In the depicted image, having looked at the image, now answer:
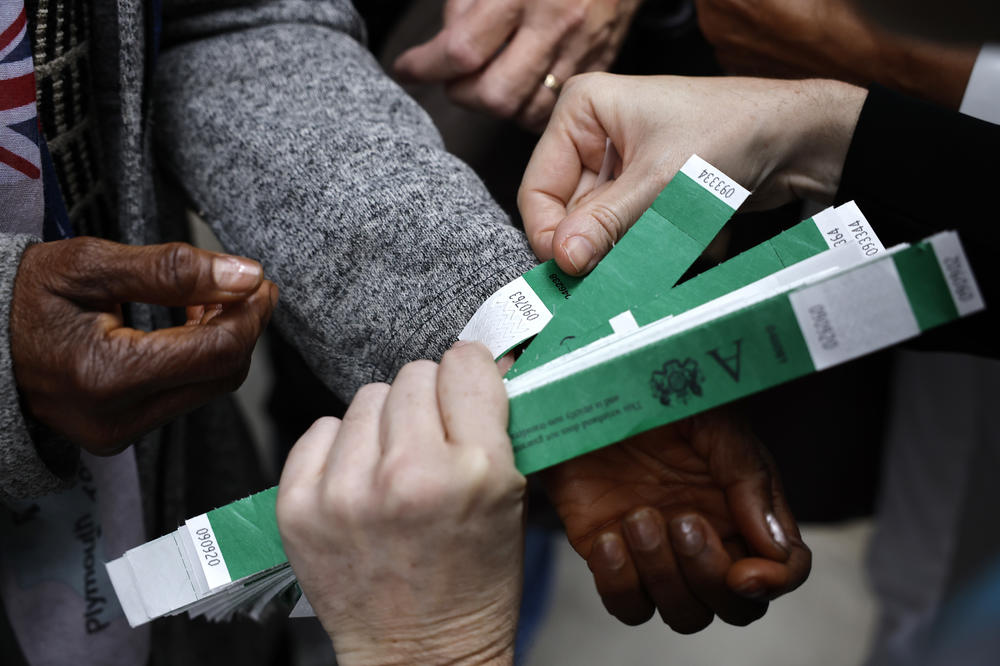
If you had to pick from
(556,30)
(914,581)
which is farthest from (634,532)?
(914,581)

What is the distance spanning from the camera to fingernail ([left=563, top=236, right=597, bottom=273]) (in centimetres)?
60

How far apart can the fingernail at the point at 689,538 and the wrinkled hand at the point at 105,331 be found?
378 millimetres

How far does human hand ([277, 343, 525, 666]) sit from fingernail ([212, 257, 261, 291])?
0.40 ft

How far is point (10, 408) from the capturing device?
0.52 m

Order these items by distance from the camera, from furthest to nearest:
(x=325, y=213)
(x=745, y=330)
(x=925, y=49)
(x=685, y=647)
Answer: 1. (x=685, y=647)
2. (x=925, y=49)
3. (x=325, y=213)
4. (x=745, y=330)

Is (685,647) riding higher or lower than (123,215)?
lower

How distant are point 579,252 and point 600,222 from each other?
5cm

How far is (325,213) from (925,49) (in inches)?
26.4

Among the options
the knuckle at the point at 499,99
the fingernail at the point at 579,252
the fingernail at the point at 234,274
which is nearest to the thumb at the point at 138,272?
the fingernail at the point at 234,274

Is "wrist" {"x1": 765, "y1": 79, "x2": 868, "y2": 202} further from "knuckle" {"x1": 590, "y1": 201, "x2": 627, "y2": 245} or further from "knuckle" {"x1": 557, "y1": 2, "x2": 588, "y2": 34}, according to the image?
"knuckle" {"x1": 557, "y1": 2, "x2": 588, "y2": 34}

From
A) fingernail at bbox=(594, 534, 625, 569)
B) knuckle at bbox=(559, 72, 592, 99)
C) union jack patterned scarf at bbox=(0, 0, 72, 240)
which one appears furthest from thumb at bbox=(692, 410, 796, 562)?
union jack patterned scarf at bbox=(0, 0, 72, 240)

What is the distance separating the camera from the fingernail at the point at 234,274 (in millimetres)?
528

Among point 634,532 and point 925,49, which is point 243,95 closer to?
point 634,532

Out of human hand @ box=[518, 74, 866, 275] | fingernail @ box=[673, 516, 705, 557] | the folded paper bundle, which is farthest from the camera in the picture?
human hand @ box=[518, 74, 866, 275]
